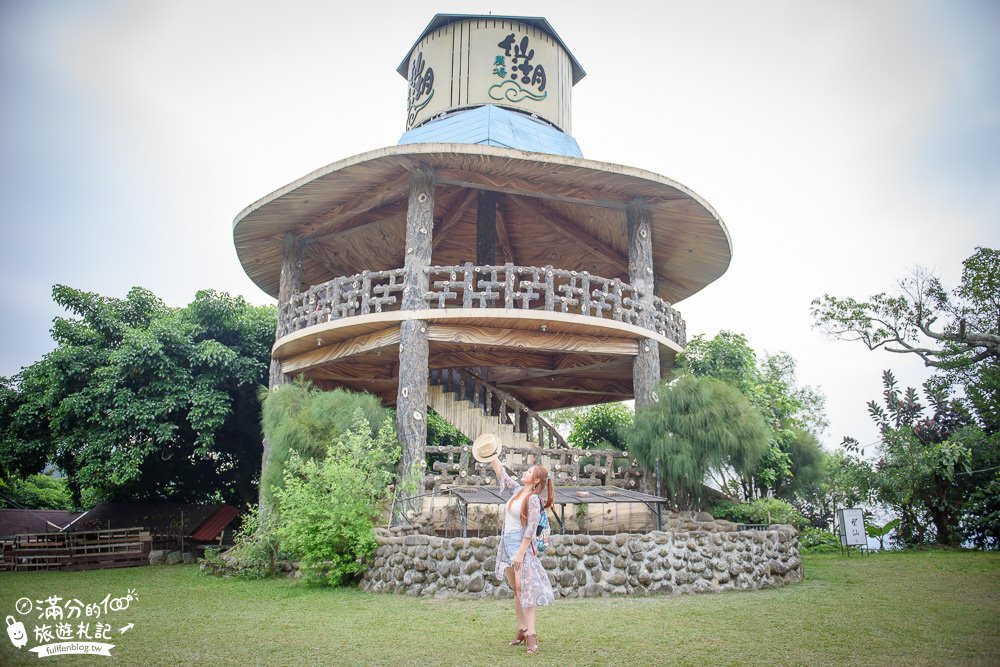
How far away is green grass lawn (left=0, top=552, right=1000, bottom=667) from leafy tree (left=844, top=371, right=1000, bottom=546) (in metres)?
5.19

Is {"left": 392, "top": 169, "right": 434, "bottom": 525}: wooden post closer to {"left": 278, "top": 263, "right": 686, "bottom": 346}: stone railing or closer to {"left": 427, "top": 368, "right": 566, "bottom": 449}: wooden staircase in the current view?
{"left": 278, "top": 263, "right": 686, "bottom": 346}: stone railing

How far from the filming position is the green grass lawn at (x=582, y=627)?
5301 mm

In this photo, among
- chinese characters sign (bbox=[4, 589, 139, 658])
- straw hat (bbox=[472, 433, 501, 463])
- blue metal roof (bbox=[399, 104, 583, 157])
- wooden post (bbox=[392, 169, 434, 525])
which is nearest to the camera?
chinese characters sign (bbox=[4, 589, 139, 658])

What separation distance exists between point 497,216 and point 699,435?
7.64m

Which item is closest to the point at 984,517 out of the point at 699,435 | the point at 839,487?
the point at 839,487

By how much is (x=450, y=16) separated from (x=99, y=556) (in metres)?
13.5

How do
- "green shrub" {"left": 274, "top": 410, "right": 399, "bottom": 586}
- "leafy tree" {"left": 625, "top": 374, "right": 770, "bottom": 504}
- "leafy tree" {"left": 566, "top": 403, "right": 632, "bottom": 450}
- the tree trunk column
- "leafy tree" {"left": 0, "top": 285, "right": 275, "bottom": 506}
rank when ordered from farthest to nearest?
1. "leafy tree" {"left": 566, "top": 403, "right": 632, "bottom": 450}
2. "leafy tree" {"left": 0, "top": 285, "right": 275, "bottom": 506}
3. the tree trunk column
4. "leafy tree" {"left": 625, "top": 374, "right": 770, "bottom": 504}
5. "green shrub" {"left": 274, "top": 410, "right": 399, "bottom": 586}

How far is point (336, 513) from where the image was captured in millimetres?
9359

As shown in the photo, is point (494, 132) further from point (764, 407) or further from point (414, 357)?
point (764, 407)

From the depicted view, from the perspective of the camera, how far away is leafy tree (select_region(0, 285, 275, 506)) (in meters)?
15.7

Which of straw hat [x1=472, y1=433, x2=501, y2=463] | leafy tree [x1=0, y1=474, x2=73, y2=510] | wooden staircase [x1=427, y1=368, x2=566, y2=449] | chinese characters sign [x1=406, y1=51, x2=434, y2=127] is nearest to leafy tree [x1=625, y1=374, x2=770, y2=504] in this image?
wooden staircase [x1=427, y1=368, x2=566, y2=449]

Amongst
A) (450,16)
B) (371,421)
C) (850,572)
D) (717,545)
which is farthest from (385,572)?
(450,16)

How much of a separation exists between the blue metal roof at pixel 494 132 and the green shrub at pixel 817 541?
10171 mm

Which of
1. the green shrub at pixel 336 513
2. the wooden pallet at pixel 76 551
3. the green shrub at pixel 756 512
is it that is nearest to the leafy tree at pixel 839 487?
the green shrub at pixel 756 512
